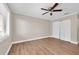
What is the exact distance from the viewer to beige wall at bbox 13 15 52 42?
5.26 m

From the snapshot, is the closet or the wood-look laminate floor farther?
the closet

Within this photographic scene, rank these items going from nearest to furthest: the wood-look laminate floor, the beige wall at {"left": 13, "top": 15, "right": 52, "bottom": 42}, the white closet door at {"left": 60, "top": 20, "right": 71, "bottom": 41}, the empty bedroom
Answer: the wood-look laminate floor < the empty bedroom < the beige wall at {"left": 13, "top": 15, "right": 52, "bottom": 42} < the white closet door at {"left": 60, "top": 20, "right": 71, "bottom": 41}

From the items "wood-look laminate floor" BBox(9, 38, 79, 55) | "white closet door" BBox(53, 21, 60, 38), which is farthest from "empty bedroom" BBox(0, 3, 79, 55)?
"white closet door" BBox(53, 21, 60, 38)

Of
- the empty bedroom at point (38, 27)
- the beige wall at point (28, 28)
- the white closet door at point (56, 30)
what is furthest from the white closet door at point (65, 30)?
the beige wall at point (28, 28)

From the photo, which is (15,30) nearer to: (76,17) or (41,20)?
(41,20)

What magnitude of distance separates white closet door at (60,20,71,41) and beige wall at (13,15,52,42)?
164 cm

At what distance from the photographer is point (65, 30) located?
6023 millimetres

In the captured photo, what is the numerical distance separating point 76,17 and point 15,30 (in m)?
3.75

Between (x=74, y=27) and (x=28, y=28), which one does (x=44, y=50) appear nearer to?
(x=74, y=27)

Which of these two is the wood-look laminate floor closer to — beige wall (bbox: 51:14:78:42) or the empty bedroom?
the empty bedroom

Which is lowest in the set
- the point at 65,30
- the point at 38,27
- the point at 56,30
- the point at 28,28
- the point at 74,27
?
the point at 56,30

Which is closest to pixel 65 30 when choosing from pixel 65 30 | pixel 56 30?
pixel 65 30

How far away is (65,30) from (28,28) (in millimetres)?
2636

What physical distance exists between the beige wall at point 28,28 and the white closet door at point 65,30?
5.37ft
